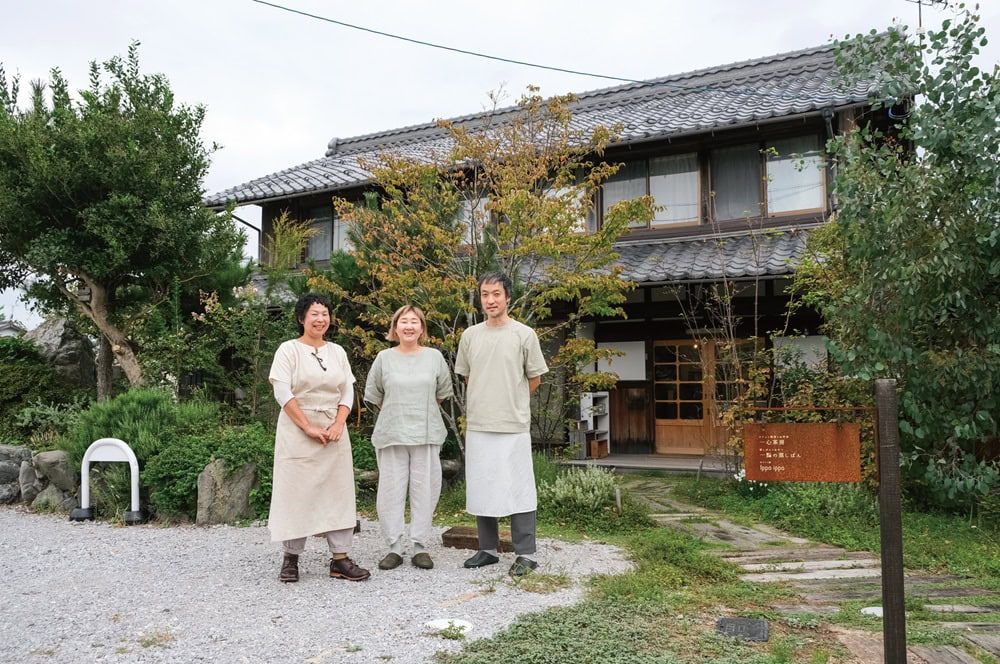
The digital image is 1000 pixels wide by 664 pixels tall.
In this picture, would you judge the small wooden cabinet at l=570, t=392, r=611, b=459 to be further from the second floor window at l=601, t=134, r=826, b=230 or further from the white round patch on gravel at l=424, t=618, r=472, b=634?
the white round patch on gravel at l=424, t=618, r=472, b=634

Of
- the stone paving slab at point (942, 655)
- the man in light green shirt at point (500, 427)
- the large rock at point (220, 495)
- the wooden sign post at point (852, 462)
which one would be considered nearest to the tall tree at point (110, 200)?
the large rock at point (220, 495)

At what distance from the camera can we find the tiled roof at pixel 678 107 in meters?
9.78

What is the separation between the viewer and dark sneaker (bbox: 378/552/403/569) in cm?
461

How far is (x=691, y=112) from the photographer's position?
11.1m

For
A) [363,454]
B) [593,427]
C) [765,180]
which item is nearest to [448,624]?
[363,454]

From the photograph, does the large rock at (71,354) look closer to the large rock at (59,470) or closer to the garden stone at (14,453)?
the garden stone at (14,453)

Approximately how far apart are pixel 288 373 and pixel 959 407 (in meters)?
4.65

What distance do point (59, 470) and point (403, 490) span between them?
4.36m

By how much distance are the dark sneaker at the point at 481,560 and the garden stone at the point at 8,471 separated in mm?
5727

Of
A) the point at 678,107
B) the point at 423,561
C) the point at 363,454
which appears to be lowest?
the point at 423,561

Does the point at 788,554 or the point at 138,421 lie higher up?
the point at 138,421

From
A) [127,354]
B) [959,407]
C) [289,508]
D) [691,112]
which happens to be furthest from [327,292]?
[691,112]

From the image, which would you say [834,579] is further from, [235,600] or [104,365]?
[104,365]

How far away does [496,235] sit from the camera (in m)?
6.79
